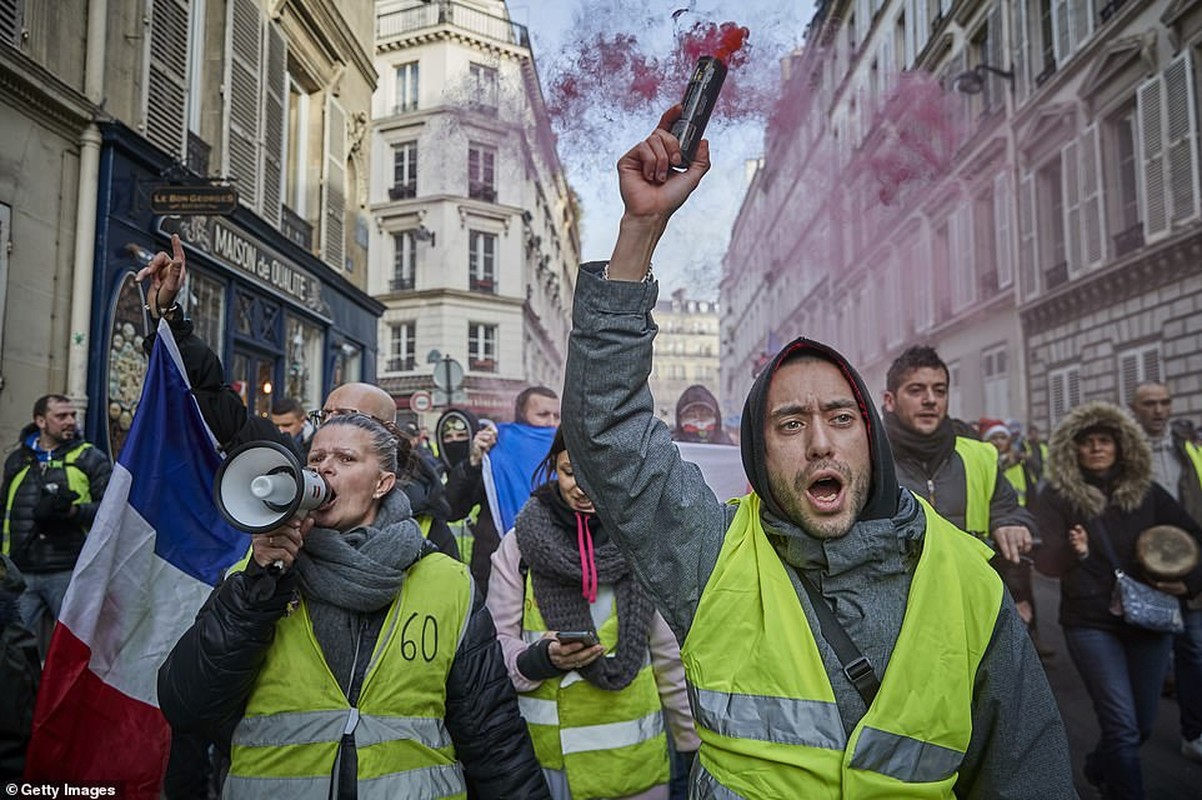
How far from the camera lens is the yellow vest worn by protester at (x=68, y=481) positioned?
5.35 metres

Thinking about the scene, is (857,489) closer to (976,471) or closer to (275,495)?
(275,495)

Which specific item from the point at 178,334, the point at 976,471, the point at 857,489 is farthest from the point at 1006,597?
the point at 178,334

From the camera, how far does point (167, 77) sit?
8.55 metres

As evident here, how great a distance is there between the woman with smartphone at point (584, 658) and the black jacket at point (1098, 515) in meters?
2.31

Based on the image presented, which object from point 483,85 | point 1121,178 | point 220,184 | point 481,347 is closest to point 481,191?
point 481,347

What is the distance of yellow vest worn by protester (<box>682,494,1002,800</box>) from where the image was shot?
1498mm

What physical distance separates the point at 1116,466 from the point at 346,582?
13.0 ft

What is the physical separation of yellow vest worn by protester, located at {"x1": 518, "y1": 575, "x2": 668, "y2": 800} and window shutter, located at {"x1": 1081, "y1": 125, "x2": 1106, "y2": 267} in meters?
14.0

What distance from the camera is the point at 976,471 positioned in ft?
12.4

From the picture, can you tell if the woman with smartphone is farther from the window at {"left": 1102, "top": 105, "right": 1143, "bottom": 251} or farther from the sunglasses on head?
the window at {"left": 1102, "top": 105, "right": 1143, "bottom": 251}

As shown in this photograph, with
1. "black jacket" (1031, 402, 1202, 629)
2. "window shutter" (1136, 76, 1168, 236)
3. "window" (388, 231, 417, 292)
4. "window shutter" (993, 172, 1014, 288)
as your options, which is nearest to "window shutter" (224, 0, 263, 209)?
"black jacket" (1031, 402, 1202, 629)

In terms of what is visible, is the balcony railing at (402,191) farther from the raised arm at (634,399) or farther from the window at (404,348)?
the raised arm at (634,399)

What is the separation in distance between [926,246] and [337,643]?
2001 cm

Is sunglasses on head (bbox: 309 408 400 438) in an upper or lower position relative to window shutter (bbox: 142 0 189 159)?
lower
